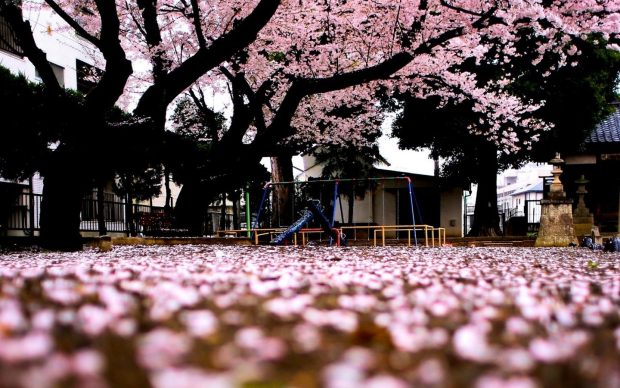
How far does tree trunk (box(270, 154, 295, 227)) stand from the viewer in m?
19.1

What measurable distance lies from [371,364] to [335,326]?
65 cm

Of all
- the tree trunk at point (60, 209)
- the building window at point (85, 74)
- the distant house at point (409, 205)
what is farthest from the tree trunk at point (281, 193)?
the tree trunk at point (60, 209)

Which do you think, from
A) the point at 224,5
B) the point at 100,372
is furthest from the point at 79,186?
the point at 100,372

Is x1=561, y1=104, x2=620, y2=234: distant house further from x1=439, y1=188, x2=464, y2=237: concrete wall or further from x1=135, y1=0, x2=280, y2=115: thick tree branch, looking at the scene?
x1=135, y1=0, x2=280, y2=115: thick tree branch

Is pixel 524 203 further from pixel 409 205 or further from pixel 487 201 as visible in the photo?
pixel 487 201

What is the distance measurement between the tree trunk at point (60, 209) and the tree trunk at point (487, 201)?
46.3 feet

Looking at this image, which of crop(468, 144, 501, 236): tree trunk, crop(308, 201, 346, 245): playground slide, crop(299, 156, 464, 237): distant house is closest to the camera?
crop(308, 201, 346, 245): playground slide

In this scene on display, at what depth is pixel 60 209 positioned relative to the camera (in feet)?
32.7

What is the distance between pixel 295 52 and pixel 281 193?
4.50 meters

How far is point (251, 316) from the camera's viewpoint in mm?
2547

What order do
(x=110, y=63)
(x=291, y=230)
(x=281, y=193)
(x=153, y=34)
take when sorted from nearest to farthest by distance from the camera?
(x=110, y=63)
(x=291, y=230)
(x=153, y=34)
(x=281, y=193)

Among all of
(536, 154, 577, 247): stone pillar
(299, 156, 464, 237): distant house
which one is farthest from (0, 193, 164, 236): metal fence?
(536, 154, 577, 247): stone pillar

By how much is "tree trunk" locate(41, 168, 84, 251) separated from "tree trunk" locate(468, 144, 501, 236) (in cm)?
1410

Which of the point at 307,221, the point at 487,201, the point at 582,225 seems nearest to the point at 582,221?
the point at 582,225
